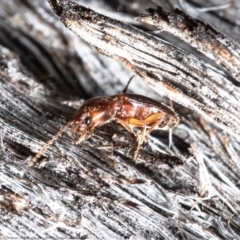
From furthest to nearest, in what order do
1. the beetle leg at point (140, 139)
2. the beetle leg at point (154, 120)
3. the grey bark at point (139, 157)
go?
the beetle leg at point (154, 120), the beetle leg at point (140, 139), the grey bark at point (139, 157)

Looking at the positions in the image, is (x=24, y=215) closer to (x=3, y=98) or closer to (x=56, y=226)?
(x=56, y=226)

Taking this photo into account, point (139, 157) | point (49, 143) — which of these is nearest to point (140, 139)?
point (139, 157)

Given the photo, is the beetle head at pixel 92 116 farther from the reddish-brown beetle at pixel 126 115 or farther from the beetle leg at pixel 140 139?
the beetle leg at pixel 140 139

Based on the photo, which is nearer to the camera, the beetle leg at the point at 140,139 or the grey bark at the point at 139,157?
the grey bark at the point at 139,157

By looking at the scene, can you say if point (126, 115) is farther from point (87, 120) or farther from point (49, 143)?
point (49, 143)

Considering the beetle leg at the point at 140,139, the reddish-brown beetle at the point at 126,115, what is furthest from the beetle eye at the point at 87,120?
the beetle leg at the point at 140,139
